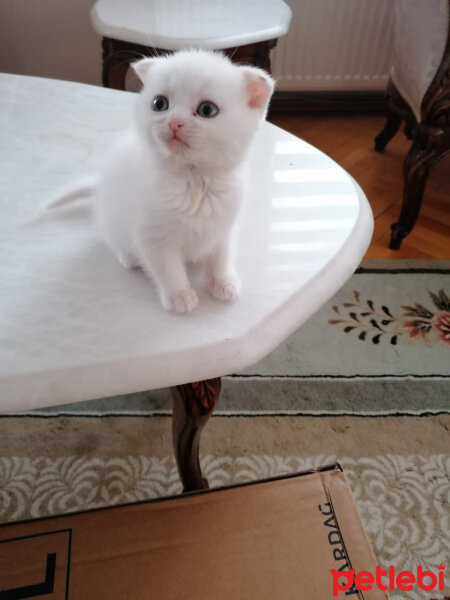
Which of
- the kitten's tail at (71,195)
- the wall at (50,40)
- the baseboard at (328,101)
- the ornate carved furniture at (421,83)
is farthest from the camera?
the baseboard at (328,101)

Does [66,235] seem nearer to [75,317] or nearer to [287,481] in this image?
[75,317]

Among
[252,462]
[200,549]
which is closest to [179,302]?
[200,549]

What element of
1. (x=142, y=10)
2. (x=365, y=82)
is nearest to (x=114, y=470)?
(x=142, y=10)

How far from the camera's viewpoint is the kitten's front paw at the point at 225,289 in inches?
21.2

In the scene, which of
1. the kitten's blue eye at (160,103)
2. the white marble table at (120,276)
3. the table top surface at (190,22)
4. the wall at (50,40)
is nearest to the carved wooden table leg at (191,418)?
the white marble table at (120,276)

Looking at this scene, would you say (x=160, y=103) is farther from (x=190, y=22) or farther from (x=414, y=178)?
(x=414, y=178)

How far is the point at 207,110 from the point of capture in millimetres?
443

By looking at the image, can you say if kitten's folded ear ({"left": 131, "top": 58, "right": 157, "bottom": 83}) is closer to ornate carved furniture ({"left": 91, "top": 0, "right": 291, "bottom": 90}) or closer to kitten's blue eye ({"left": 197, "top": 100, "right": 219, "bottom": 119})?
kitten's blue eye ({"left": 197, "top": 100, "right": 219, "bottom": 119})

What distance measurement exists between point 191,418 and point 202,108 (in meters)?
0.37

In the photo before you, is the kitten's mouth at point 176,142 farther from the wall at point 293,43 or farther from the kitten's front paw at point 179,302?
the wall at point 293,43

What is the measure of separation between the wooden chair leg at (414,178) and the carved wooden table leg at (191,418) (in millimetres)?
1000

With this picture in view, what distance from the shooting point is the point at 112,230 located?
1.88 ft

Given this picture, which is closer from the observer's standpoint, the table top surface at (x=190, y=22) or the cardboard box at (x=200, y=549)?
the cardboard box at (x=200, y=549)

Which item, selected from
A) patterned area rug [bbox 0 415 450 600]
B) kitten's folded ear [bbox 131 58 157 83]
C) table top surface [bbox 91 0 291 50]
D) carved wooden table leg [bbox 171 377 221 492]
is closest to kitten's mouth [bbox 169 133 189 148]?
kitten's folded ear [bbox 131 58 157 83]
